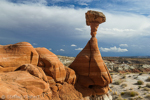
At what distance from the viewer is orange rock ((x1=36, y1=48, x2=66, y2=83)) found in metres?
A: 10.0

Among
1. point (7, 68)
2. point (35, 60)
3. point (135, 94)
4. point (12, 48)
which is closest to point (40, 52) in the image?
point (35, 60)

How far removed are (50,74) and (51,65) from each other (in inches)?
27.4

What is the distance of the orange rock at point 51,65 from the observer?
32.9 feet

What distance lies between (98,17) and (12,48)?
8881 millimetres

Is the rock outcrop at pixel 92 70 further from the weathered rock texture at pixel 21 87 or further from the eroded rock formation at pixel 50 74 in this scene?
the weathered rock texture at pixel 21 87

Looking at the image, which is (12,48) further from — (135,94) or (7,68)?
(135,94)

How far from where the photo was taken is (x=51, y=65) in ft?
33.1

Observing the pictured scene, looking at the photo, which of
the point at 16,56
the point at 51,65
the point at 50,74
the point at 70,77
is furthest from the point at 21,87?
the point at 70,77

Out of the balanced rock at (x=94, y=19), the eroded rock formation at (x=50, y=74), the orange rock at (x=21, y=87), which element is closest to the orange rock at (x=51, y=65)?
the eroded rock formation at (x=50, y=74)

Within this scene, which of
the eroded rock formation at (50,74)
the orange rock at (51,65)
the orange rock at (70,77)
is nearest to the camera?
the eroded rock formation at (50,74)

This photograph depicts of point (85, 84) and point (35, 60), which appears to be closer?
point (35, 60)

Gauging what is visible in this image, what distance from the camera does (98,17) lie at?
13656 mm

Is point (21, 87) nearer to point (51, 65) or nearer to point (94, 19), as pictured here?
point (51, 65)

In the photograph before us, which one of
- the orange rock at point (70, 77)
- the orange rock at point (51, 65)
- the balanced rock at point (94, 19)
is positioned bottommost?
the orange rock at point (70, 77)
